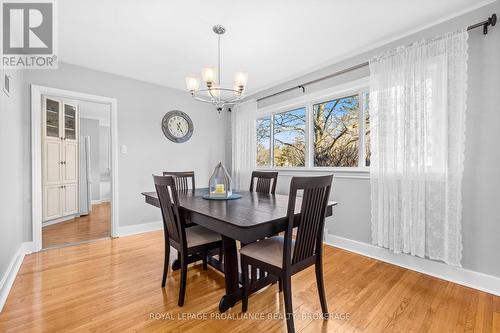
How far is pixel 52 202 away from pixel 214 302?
3.91 m

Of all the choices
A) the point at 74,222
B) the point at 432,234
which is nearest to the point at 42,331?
the point at 432,234

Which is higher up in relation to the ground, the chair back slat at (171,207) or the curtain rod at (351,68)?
the curtain rod at (351,68)

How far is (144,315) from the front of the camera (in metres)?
1.65

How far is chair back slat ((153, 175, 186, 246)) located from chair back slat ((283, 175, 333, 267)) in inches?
32.9

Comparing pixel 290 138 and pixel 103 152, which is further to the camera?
pixel 103 152

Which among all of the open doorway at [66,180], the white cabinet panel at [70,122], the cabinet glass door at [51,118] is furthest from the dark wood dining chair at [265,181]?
the white cabinet panel at [70,122]

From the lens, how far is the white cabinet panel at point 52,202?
3.89 m

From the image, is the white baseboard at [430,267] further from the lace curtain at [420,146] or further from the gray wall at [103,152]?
the gray wall at [103,152]

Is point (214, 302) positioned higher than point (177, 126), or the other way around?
point (177, 126)

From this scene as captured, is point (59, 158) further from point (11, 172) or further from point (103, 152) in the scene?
point (103, 152)

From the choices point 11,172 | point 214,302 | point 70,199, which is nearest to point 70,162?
point 70,199

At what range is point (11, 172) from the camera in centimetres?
228

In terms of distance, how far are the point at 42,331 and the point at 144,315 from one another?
604 mm

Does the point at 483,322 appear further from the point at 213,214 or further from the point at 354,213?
the point at 213,214
